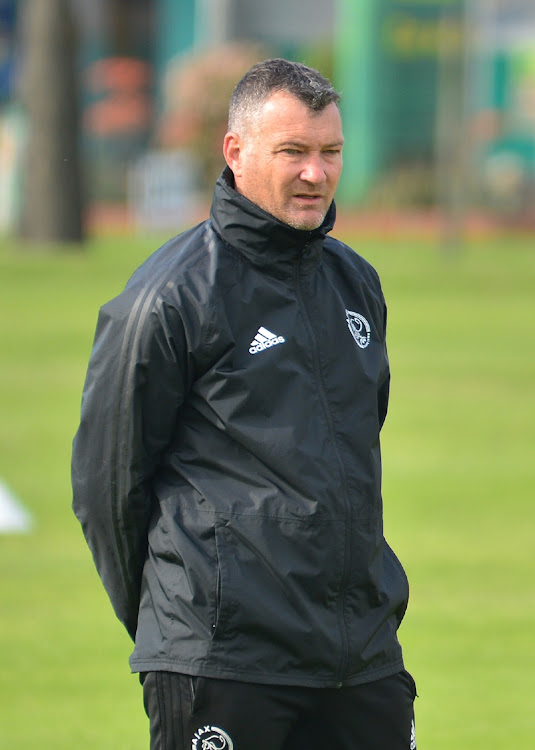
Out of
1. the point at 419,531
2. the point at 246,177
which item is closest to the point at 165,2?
the point at 419,531

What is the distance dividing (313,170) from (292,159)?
0.17ft

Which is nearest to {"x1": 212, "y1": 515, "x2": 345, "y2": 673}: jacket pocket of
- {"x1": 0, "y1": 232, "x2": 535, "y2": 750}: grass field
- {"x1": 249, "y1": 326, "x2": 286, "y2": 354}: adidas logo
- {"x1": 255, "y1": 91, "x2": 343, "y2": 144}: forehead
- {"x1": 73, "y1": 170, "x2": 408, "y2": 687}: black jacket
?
{"x1": 73, "y1": 170, "x2": 408, "y2": 687}: black jacket

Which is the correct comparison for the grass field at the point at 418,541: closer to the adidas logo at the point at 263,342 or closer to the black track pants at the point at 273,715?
the black track pants at the point at 273,715

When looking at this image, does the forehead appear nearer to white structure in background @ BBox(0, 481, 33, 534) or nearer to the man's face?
the man's face

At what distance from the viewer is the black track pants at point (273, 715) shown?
3516 millimetres

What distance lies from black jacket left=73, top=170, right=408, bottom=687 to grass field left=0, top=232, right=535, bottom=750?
2460 millimetres

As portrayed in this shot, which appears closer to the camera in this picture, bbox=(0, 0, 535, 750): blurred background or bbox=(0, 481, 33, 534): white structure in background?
bbox=(0, 0, 535, 750): blurred background

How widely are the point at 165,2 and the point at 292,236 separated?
5098 cm

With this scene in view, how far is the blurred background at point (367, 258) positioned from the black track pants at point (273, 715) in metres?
2.39

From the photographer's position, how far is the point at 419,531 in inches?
370

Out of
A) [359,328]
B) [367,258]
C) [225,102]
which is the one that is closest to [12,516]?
[359,328]

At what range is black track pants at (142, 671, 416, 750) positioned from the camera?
138 inches

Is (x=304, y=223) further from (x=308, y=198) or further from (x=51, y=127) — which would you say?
(x=51, y=127)

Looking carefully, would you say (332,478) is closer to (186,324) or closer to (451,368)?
(186,324)
